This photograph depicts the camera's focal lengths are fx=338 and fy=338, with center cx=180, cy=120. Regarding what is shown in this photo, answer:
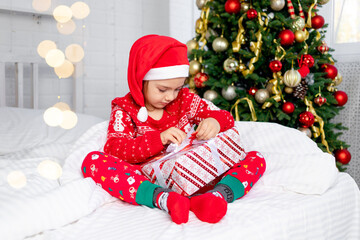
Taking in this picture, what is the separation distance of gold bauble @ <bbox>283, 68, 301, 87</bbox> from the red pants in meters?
0.78

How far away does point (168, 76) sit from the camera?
1273mm

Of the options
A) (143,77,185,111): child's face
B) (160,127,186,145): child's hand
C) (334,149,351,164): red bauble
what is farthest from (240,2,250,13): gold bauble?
(160,127,186,145): child's hand

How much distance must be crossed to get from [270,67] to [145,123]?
86 centimetres

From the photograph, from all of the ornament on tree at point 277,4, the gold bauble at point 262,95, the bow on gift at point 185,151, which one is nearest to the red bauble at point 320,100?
the gold bauble at point 262,95

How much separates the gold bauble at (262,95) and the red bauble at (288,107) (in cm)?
11

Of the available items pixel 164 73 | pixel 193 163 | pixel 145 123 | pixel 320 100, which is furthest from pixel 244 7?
pixel 193 163

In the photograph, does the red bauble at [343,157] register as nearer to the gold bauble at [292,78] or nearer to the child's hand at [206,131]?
Result: the gold bauble at [292,78]

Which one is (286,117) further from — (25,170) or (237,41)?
(25,170)

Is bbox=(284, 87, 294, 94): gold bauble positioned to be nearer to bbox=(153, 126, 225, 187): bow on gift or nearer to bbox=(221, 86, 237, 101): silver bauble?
bbox=(221, 86, 237, 101): silver bauble

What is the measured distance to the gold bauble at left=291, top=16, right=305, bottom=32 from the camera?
1.86 metres

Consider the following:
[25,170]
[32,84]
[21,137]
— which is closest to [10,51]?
[32,84]

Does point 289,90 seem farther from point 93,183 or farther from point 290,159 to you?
point 93,183

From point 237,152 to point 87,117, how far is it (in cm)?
105

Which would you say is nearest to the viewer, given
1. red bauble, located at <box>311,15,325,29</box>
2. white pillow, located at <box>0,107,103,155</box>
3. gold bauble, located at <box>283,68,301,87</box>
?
white pillow, located at <box>0,107,103,155</box>
